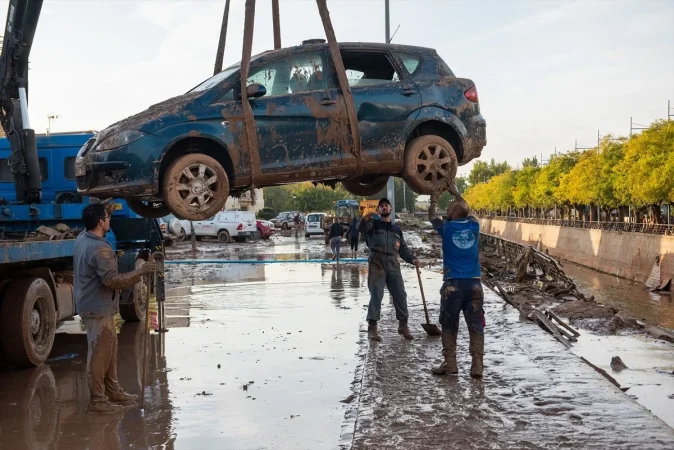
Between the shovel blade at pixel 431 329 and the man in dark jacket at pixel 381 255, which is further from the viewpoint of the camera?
the shovel blade at pixel 431 329

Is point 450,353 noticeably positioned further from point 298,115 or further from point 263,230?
point 263,230

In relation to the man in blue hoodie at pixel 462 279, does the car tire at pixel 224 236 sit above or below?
below

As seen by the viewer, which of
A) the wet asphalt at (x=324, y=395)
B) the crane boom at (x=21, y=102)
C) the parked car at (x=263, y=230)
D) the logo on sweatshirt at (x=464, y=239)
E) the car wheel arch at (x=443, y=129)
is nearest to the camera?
the wet asphalt at (x=324, y=395)

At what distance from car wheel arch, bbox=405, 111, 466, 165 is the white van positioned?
3644 centimetres

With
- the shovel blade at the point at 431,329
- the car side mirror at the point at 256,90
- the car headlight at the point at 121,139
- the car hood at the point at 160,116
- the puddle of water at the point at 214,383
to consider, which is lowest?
the puddle of water at the point at 214,383

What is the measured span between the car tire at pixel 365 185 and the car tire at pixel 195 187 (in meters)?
1.50

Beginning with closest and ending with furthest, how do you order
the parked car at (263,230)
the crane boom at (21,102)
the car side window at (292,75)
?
the car side window at (292,75), the crane boom at (21,102), the parked car at (263,230)

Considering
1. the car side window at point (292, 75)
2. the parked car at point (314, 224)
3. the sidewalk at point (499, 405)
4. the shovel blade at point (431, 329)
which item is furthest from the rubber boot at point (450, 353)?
the parked car at point (314, 224)

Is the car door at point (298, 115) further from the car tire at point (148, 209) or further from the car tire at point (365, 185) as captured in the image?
the car tire at point (148, 209)

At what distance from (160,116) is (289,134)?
3.49 feet

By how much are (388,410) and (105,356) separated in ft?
8.53

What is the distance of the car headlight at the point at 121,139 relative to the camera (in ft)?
22.0

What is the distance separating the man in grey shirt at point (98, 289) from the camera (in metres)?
7.26

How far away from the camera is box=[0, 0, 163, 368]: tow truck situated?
972cm
